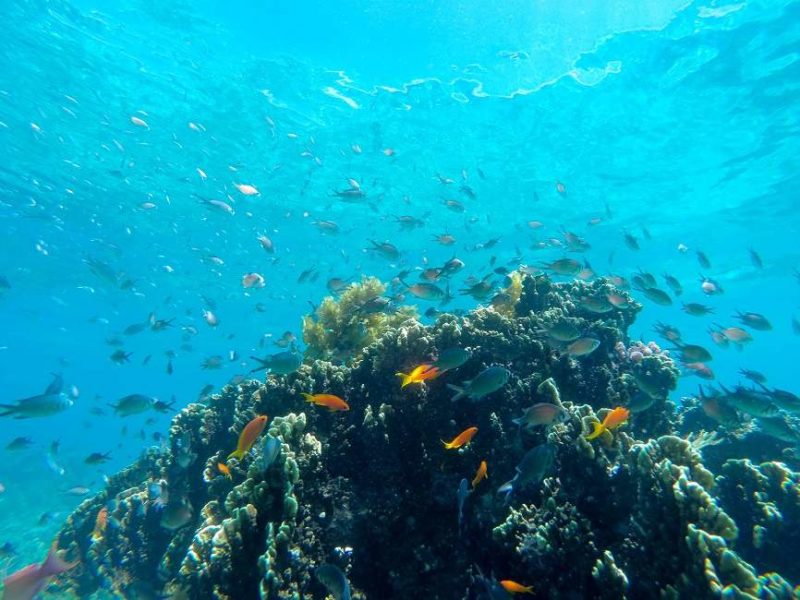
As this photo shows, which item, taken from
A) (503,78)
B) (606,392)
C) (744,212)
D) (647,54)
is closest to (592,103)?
(647,54)

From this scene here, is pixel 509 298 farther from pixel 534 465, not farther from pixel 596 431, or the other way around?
pixel 534 465

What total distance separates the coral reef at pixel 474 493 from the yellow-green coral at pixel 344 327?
62 millimetres

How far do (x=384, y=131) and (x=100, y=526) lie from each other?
70.2 ft

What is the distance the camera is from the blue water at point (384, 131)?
17.5 meters

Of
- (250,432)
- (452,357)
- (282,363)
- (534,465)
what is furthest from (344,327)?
(534,465)

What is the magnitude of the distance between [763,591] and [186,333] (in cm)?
1892

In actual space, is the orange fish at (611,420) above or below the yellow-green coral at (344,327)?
below

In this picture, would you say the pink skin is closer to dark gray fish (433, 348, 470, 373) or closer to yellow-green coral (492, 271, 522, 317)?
dark gray fish (433, 348, 470, 373)

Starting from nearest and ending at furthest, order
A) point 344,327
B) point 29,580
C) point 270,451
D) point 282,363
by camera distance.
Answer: point 270,451 < point 282,363 < point 29,580 < point 344,327

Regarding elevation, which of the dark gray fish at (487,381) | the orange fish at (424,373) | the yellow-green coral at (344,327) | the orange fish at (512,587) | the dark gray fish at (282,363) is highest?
the yellow-green coral at (344,327)

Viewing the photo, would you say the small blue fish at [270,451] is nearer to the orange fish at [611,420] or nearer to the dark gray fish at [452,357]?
the dark gray fish at [452,357]

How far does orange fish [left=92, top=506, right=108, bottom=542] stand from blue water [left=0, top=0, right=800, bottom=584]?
7.82 meters

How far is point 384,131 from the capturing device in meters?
23.7

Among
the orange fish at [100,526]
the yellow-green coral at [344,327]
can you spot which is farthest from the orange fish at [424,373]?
the orange fish at [100,526]
